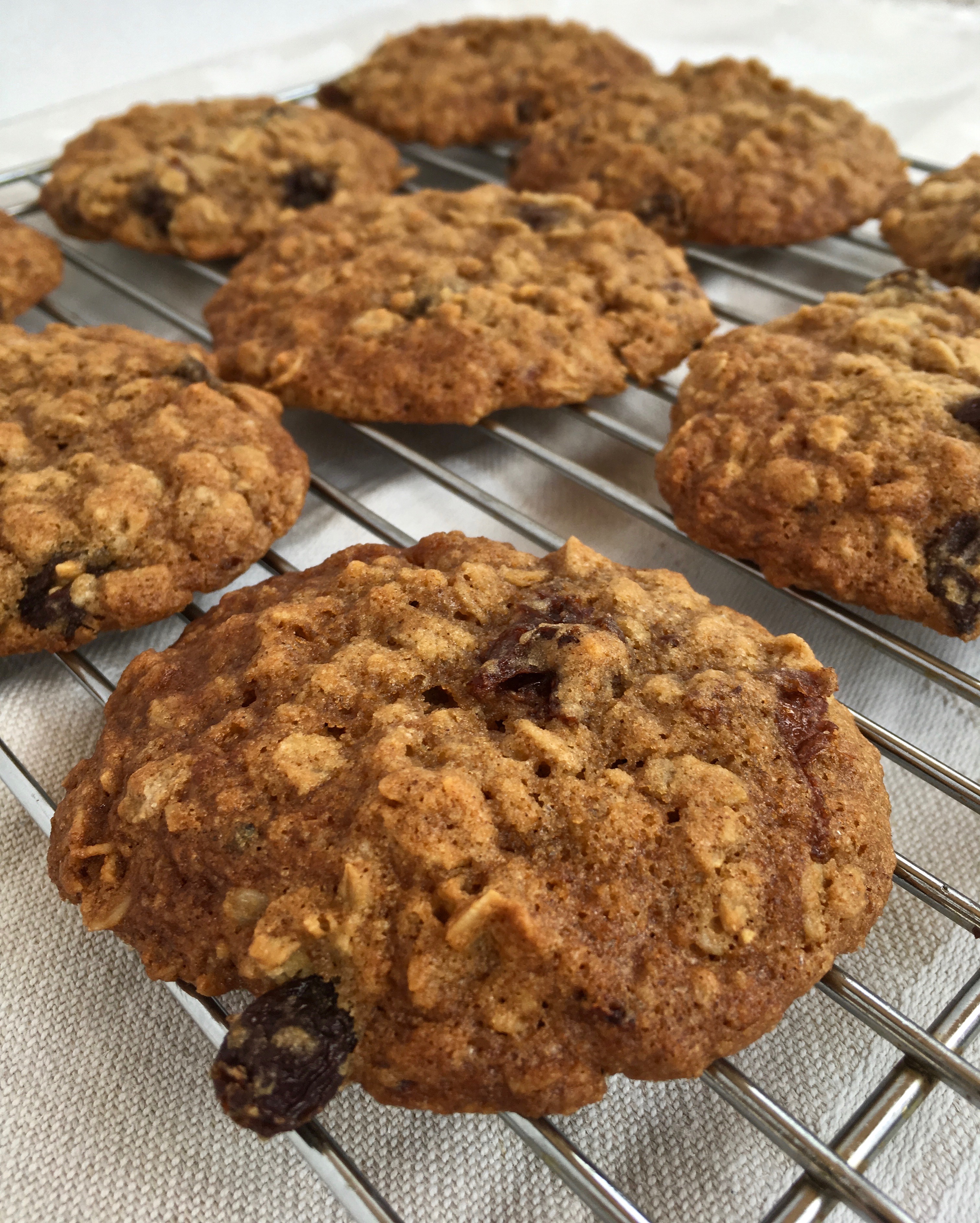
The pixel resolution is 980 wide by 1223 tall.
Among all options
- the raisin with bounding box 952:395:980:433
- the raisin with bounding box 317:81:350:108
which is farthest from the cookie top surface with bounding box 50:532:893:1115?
the raisin with bounding box 317:81:350:108

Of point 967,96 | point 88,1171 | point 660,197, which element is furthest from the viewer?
point 967,96

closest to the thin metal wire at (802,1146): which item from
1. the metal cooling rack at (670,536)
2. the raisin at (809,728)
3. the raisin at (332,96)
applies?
the metal cooling rack at (670,536)

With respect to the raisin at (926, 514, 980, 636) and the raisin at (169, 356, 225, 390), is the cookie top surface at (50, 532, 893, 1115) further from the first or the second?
the raisin at (169, 356, 225, 390)

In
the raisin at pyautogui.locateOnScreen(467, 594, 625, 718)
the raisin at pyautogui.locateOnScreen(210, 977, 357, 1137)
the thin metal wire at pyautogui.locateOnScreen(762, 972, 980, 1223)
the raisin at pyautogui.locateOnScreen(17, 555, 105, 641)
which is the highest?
the raisin at pyautogui.locateOnScreen(467, 594, 625, 718)

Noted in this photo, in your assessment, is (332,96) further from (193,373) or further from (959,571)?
(959,571)

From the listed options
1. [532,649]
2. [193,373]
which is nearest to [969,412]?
[532,649]

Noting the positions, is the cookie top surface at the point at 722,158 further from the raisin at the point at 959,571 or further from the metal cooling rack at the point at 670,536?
the raisin at the point at 959,571

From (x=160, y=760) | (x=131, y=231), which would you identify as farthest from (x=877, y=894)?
(x=131, y=231)

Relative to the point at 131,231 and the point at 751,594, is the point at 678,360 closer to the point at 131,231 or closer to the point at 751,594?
the point at 751,594
